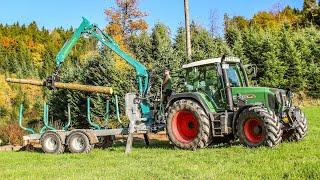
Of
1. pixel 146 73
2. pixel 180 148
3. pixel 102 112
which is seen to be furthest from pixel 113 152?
pixel 102 112

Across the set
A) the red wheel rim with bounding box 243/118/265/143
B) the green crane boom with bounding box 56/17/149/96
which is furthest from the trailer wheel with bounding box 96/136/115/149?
the red wheel rim with bounding box 243/118/265/143

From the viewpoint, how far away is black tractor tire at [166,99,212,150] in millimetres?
14306

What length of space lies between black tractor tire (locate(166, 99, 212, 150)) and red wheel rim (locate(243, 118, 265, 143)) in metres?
1.25

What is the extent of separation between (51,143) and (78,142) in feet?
3.39

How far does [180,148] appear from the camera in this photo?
583 inches

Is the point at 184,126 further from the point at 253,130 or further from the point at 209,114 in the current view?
the point at 253,130

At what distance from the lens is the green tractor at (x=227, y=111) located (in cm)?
1338

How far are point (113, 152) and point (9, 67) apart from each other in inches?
3159

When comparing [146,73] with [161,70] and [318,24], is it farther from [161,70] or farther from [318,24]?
[318,24]

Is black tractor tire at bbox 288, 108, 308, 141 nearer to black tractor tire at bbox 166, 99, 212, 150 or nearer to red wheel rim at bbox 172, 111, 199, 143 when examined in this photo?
black tractor tire at bbox 166, 99, 212, 150

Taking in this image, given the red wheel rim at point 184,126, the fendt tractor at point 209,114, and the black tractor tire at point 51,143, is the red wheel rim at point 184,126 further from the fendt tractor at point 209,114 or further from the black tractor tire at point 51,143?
the black tractor tire at point 51,143

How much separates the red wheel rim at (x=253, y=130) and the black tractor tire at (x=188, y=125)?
4.11 ft

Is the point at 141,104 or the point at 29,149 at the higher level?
the point at 141,104

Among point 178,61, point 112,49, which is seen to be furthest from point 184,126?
point 178,61
